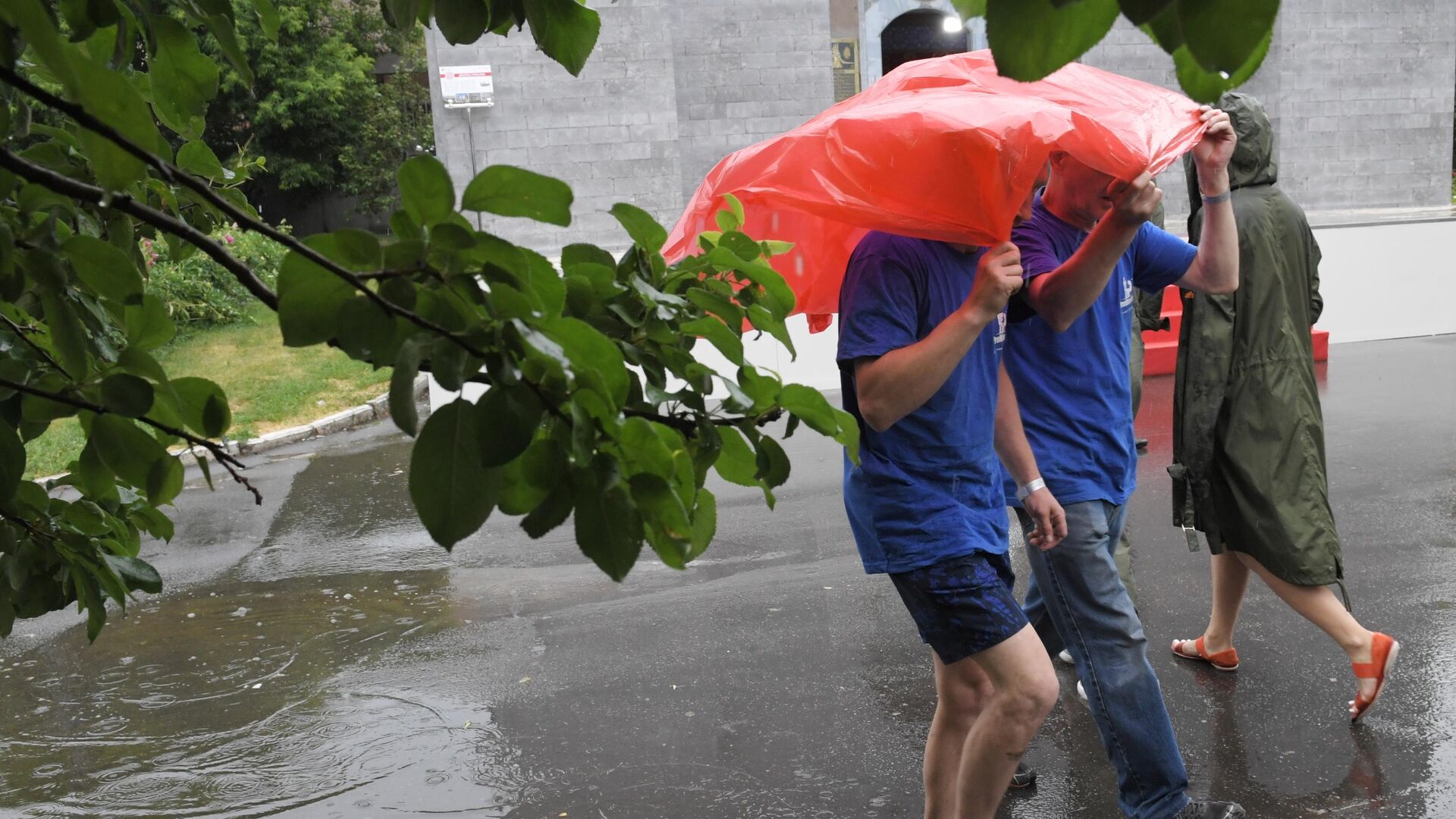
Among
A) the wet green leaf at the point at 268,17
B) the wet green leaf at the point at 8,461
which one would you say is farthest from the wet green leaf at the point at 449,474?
the wet green leaf at the point at 268,17

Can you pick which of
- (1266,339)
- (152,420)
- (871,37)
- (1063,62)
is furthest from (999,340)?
(871,37)

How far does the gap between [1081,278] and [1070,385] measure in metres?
0.38

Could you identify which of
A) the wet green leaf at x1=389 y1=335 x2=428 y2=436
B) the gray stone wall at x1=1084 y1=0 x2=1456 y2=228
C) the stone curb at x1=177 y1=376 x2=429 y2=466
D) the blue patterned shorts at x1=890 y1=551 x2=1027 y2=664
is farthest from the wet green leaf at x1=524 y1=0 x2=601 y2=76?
the gray stone wall at x1=1084 y1=0 x2=1456 y2=228

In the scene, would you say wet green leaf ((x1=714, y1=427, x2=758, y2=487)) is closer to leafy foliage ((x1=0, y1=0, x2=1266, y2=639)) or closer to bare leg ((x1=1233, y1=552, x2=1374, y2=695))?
leafy foliage ((x1=0, y1=0, x2=1266, y2=639))

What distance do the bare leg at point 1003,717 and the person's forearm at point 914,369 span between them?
0.62m

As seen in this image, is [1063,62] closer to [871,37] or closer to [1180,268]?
[1180,268]

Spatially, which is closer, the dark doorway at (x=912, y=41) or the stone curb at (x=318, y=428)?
the stone curb at (x=318, y=428)

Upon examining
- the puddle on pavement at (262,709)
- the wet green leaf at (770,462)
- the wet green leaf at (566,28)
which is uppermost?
the wet green leaf at (566,28)

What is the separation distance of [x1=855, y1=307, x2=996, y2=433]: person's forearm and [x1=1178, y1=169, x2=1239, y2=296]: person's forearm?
1223 millimetres

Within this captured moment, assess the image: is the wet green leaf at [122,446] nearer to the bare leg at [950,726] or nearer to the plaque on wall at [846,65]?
the bare leg at [950,726]

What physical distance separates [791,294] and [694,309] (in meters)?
0.15

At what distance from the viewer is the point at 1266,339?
4473 mm

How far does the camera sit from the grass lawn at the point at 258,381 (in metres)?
11.4

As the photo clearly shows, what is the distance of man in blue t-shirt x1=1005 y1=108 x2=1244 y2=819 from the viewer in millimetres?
3510
